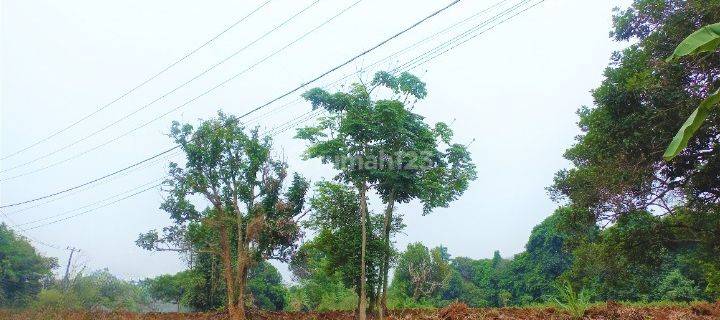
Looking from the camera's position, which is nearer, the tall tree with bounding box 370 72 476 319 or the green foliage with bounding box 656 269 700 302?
the tall tree with bounding box 370 72 476 319

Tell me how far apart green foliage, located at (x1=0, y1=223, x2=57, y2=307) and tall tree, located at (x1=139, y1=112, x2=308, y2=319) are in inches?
1313

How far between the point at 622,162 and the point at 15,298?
55.6m

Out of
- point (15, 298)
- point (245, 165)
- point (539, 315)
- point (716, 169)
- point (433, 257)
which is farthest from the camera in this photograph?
point (15, 298)

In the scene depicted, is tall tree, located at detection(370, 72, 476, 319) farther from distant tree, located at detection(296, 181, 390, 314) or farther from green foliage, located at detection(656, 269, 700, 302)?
green foliage, located at detection(656, 269, 700, 302)

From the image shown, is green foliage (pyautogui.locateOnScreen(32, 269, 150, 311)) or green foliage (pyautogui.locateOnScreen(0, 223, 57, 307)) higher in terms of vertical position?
green foliage (pyautogui.locateOnScreen(0, 223, 57, 307))

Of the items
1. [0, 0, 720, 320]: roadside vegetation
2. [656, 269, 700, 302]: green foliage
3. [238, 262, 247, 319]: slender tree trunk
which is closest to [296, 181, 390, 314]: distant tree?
[0, 0, 720, 320]: roadside vegetation

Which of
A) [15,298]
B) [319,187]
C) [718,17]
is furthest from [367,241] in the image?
[15,298]

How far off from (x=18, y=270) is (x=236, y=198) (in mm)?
38753

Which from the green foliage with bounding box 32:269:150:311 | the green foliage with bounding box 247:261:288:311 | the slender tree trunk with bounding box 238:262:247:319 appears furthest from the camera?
the green foliage with bounding box 247:261:288:311

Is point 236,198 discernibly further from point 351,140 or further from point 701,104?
point 701,104

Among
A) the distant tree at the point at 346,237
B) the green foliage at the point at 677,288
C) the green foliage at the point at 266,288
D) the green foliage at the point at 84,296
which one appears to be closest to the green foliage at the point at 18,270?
the green foliage at the point at 84,296

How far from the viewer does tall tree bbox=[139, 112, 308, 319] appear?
22.1 m

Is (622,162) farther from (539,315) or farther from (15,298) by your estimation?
(15,298)

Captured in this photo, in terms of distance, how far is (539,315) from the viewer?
8.01 m
